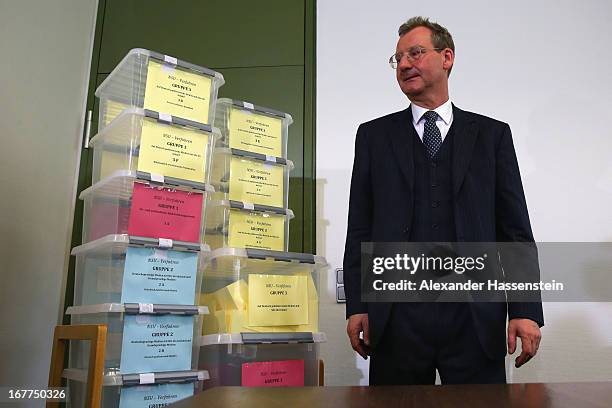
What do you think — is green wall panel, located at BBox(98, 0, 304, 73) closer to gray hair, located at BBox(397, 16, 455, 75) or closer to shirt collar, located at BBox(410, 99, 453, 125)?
gray hair, located at BBox(397, 16, 455, 75)

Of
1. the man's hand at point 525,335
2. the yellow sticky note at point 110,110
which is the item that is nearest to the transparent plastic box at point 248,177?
the yellow sticky note at point 110,110

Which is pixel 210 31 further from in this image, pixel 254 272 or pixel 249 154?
pixel 254 272

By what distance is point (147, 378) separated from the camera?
5.13ft

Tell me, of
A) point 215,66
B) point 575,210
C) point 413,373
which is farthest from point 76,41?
point 575,210

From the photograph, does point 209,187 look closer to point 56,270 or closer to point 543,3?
point 56,270

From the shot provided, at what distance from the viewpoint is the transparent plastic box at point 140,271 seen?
1613mm

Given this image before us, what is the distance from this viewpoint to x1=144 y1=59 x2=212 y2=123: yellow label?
5.73 feet

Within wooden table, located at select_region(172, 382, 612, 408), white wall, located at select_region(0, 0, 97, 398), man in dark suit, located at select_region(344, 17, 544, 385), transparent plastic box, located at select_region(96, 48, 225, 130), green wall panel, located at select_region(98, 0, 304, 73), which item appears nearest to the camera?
wooden table, located at select_region(172, 382, 612, 408)

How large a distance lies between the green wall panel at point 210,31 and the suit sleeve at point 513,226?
1.23 metres

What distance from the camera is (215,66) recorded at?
2.57m

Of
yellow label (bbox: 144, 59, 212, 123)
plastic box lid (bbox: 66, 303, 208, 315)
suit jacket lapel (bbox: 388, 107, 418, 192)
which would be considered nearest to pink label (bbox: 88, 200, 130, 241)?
plastic box lid (bbox: 66, 303, 208, 315)

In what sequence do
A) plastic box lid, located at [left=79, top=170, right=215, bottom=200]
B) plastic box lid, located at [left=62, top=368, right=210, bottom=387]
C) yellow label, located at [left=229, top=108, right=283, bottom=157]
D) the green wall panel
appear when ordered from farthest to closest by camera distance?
1. the green wall panel
2. yellow label, located at [left=229, top=108, right=283, bottom=157]
3. plastic box lid, located at [left=79, top=170, right=215, bottom=200]
4. plastic box lid, located at [left=62, top=368, right=210, bottom=387]

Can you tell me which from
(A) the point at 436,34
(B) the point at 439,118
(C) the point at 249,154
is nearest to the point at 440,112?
(B) the point at 439,118

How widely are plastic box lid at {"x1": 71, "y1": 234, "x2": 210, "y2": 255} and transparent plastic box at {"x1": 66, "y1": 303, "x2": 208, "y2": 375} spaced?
0.57 ft
